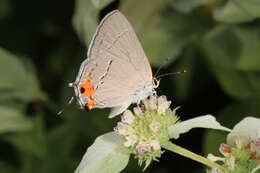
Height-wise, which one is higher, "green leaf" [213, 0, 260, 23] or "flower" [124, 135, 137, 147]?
"green leaf" [213, 0, 260, 23]

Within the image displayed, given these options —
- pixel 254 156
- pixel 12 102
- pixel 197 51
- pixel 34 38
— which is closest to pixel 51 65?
pixel 34 38

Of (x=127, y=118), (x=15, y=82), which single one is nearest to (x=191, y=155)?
(x=127, y=118)

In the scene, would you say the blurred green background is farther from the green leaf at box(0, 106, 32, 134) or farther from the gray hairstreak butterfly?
the gray hairstreak butterfly

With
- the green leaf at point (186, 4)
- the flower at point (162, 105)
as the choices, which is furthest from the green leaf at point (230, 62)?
the flower at point (162, 105)

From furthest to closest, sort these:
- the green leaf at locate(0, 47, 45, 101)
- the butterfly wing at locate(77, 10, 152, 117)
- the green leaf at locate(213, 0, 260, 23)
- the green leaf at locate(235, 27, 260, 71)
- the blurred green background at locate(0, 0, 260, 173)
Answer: the green leaf at locate(0, 47, 45, 101) < the blurred green background at locate(0, 0, 260, 173) < the green leaf at locate(235, 27, 260, 71) < the green leaf at locate(213, 0, 260, 23) < the butterfly wing at locate(77, 10, 152, 117)

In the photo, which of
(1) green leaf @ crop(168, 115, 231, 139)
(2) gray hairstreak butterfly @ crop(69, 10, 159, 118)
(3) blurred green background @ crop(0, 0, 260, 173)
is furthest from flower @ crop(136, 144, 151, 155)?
(3) blurred green background @ crop(0, 0, 260, 173)

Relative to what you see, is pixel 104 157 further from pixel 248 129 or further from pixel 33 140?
pixel 33 140

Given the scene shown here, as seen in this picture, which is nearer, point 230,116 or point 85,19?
point 85,19

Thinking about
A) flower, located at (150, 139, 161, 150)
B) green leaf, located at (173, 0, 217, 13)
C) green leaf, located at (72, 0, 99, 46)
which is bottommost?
flower, located at (150, 139, 161, 150)
